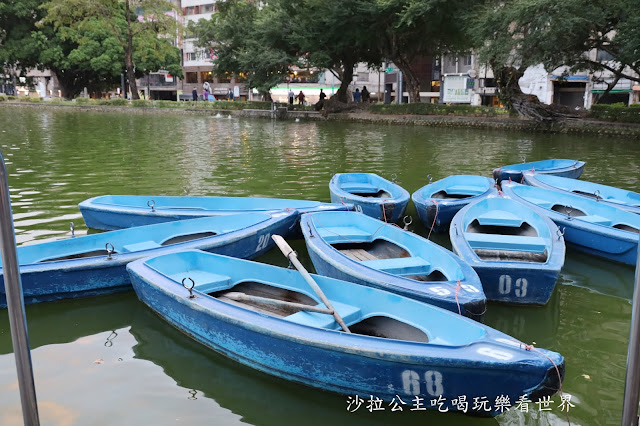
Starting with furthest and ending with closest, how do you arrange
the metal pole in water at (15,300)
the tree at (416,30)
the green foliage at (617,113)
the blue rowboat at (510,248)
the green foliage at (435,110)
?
the green foliage at (435,110)
the tree at (416,30)
the green foliage at (617,113)
the blue rowboat at (510,248)
the metal pole in water at (15,300)

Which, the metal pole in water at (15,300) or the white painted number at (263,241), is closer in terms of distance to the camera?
the metal pole in water at (15,300)

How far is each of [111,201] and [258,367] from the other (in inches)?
218

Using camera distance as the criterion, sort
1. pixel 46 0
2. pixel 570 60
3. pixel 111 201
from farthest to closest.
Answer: pixel 46 0 < pixel 570 60 < pixel 111 201

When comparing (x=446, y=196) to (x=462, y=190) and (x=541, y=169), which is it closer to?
(x=462, y=190)

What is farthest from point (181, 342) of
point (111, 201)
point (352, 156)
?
point (352, 156)

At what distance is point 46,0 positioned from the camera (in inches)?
1752

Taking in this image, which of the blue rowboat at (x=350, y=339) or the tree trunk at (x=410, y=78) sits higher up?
the tree trunk at (x=410, y=78)

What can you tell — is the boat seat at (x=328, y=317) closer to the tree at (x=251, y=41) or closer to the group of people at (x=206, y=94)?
the tree at (x=251, y=41)

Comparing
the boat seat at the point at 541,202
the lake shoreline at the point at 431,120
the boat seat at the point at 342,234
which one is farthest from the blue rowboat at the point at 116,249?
the lake shoreline at the point at 431,120

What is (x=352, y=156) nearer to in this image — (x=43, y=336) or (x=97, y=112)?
(x=43, y=336)

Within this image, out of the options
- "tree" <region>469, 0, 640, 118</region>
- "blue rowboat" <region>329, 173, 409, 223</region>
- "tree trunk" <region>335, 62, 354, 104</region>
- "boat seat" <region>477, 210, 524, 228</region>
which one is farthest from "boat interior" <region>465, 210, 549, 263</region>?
"tree trunk" <region>335, 62, 354, 104</region>

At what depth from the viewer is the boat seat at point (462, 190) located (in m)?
10.4

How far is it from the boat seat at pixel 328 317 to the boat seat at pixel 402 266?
929 mm

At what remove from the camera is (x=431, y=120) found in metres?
31.7
